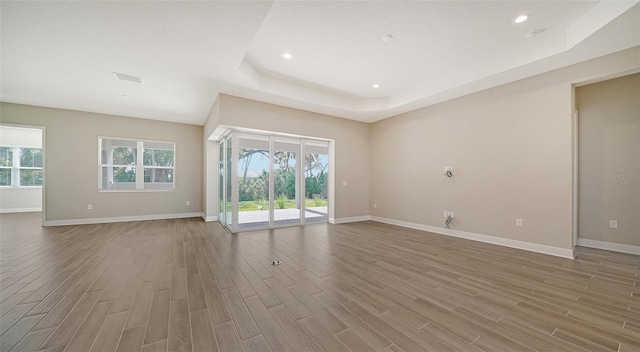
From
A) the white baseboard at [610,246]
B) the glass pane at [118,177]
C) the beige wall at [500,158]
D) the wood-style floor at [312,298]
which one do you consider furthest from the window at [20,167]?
the white baseboard at [610,246]

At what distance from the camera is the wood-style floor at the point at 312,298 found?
163cm

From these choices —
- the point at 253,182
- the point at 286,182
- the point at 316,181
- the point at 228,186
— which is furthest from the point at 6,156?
the point at 316,181

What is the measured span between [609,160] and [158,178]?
32.6ft

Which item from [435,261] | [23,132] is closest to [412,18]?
[435,261]

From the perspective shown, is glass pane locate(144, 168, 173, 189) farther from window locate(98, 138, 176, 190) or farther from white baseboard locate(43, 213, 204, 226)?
white baseboard locate(43, 213, 204, 226)

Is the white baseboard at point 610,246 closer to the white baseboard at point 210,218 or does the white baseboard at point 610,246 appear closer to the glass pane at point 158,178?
the white baseboard at point 210,218

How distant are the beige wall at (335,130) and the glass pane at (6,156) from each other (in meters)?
7.11

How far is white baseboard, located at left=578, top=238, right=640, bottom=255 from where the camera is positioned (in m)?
3.56

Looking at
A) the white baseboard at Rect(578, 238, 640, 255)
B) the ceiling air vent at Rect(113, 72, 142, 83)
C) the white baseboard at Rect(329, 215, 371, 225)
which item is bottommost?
the white baseboard at Rect(329, 215, 371, 225)

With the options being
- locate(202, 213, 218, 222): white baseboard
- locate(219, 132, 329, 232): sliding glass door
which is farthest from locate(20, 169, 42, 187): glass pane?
locate(219, 132, 329, 232): sliding glass door

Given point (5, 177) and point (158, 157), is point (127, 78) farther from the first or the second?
point (5, 177)

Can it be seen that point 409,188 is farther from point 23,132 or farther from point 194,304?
point 23,132

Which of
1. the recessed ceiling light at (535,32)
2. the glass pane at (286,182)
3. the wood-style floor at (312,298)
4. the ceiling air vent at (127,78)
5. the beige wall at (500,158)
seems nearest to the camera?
the wood-style floor at (312,298)

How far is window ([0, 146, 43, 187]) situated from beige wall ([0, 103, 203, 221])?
3923mm
